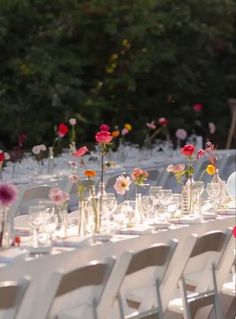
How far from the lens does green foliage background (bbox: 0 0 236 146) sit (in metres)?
12.1

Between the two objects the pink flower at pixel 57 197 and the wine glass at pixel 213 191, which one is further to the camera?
the wine glass at pixel 213 191

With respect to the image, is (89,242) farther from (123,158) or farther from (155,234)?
(123,158)

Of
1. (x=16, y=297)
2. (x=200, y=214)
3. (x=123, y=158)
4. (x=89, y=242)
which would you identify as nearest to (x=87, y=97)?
(x=123, y=158)

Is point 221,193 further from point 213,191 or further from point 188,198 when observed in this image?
point 188,198

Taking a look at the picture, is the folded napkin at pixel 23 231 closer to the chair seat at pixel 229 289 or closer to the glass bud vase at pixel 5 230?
the glass bud vase at pixel 5 230

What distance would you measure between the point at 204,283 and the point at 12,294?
1578 millimetres

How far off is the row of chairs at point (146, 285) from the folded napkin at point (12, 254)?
0.22 metres

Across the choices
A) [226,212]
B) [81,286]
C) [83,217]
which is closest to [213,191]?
[226,212]

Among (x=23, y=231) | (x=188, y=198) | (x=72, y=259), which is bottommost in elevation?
(x=72, y=259)

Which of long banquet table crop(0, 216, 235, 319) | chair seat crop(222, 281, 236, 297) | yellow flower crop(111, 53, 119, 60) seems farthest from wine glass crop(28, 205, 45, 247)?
yellow flower crop(111, 53, 119, 60)

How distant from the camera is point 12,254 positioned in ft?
13.3

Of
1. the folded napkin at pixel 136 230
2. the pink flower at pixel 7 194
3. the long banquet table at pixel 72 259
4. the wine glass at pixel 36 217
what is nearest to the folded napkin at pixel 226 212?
the long banquet table at pixel 72 259

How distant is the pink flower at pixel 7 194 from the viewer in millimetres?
4117

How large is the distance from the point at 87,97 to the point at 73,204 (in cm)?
566
